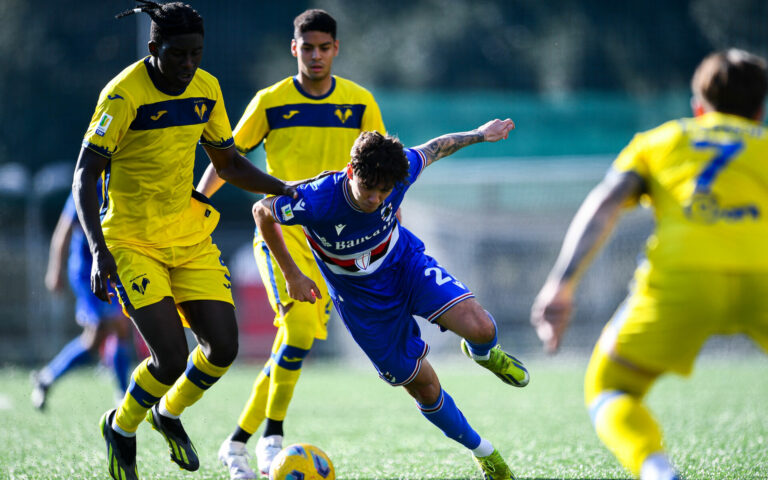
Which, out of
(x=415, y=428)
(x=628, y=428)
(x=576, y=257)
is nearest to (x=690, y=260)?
(x=576, y=257)

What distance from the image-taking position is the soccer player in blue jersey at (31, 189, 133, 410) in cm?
809

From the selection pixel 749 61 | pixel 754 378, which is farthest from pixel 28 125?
pixel 749 61

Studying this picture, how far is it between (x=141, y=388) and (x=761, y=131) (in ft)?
10.2

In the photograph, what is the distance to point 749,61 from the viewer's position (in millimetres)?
3125

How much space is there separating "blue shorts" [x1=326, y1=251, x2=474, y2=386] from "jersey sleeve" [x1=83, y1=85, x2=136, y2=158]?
135cm

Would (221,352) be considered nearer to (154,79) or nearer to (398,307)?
(398,307)

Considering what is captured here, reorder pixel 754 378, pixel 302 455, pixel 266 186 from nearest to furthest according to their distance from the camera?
pixel 302 455 → pixel 266 186 → pixel 754 378

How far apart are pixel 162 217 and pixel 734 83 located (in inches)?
111

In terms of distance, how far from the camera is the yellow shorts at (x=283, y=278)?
524 cm

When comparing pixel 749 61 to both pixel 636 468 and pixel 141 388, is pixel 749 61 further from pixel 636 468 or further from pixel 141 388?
pixel 141 388

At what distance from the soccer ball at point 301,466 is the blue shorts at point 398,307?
54 cm

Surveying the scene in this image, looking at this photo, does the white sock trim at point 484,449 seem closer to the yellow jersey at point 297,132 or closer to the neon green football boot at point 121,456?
the yellow jersey at point 297,132

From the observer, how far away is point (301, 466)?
4.32 metres

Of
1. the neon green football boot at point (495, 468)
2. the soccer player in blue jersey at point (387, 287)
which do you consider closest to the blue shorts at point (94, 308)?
the soccer player in blue jersey at point (387, 287)
